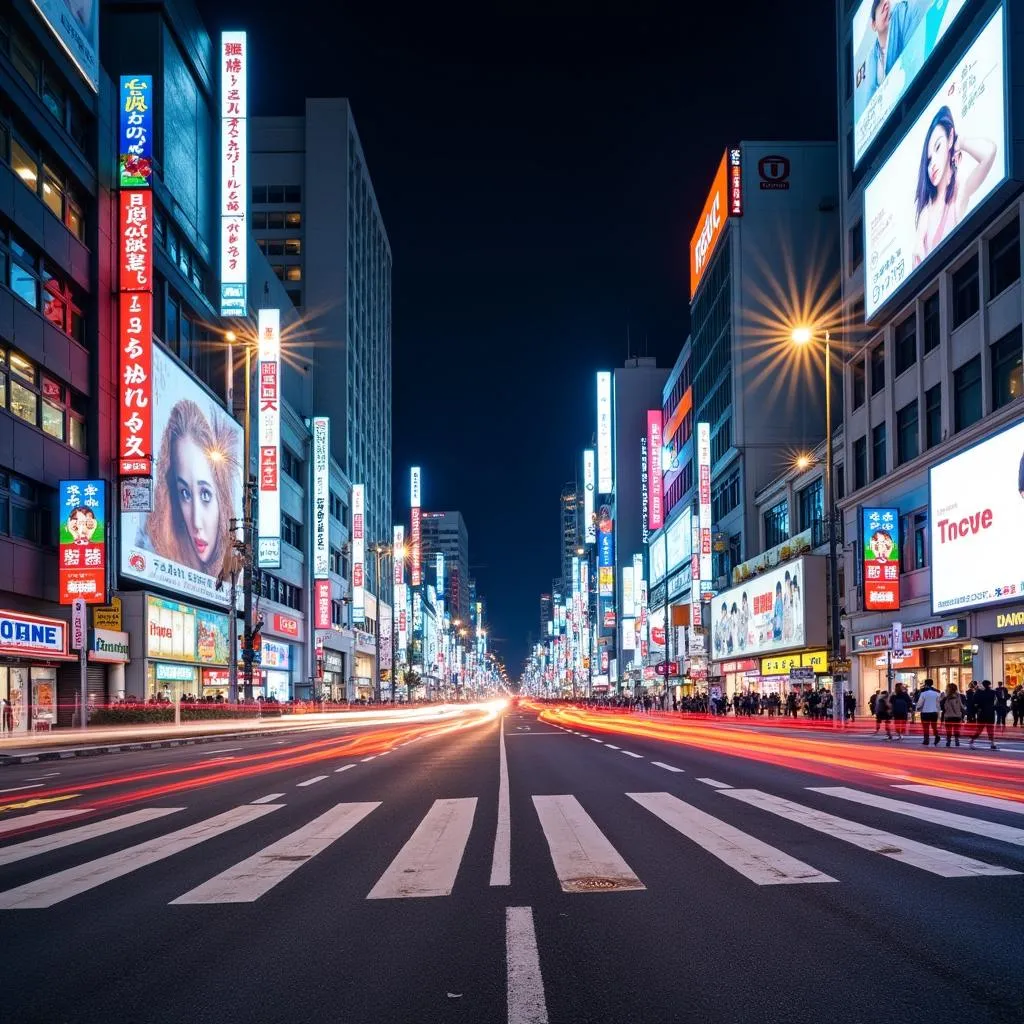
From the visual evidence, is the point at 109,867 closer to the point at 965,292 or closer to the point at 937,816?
the point at 937,816

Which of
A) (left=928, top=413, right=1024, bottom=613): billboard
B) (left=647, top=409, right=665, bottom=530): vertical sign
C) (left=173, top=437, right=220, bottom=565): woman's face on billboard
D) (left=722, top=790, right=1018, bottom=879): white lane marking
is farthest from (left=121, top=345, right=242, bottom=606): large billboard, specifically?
(left=647, top=409, right=665, bottom=530): vertical sign

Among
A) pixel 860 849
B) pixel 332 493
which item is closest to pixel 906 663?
pixel 860 849

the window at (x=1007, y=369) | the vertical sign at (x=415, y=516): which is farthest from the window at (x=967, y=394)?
the vertical sign at (x=415, y=516)

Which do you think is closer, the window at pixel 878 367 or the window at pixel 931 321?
the window at pixel 931 321

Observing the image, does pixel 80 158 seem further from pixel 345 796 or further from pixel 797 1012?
pixel 797 1012

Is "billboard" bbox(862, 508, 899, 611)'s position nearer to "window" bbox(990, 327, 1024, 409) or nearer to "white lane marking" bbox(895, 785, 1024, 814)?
"window" bbox(990, 327, 1024, 409)

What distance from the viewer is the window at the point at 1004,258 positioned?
3731cm

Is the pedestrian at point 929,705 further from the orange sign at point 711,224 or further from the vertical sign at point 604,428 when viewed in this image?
the vertical sign at point 604,428

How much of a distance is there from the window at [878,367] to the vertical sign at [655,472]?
5730 cm

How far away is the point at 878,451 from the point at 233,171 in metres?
33.2

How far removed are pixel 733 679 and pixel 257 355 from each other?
42.2 metres

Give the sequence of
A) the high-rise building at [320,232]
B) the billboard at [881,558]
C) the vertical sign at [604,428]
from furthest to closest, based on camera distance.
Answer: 1. the vertical sign at [604,428]
2. the high-rise building at [320,232]
3. the billboard at [881,558]

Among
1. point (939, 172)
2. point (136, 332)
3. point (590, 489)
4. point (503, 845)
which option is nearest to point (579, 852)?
point (503, 845)

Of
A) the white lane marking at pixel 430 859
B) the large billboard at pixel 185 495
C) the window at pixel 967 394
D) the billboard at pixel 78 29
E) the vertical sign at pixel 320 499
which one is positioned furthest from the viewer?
the vertical sign at pixel 320 499
